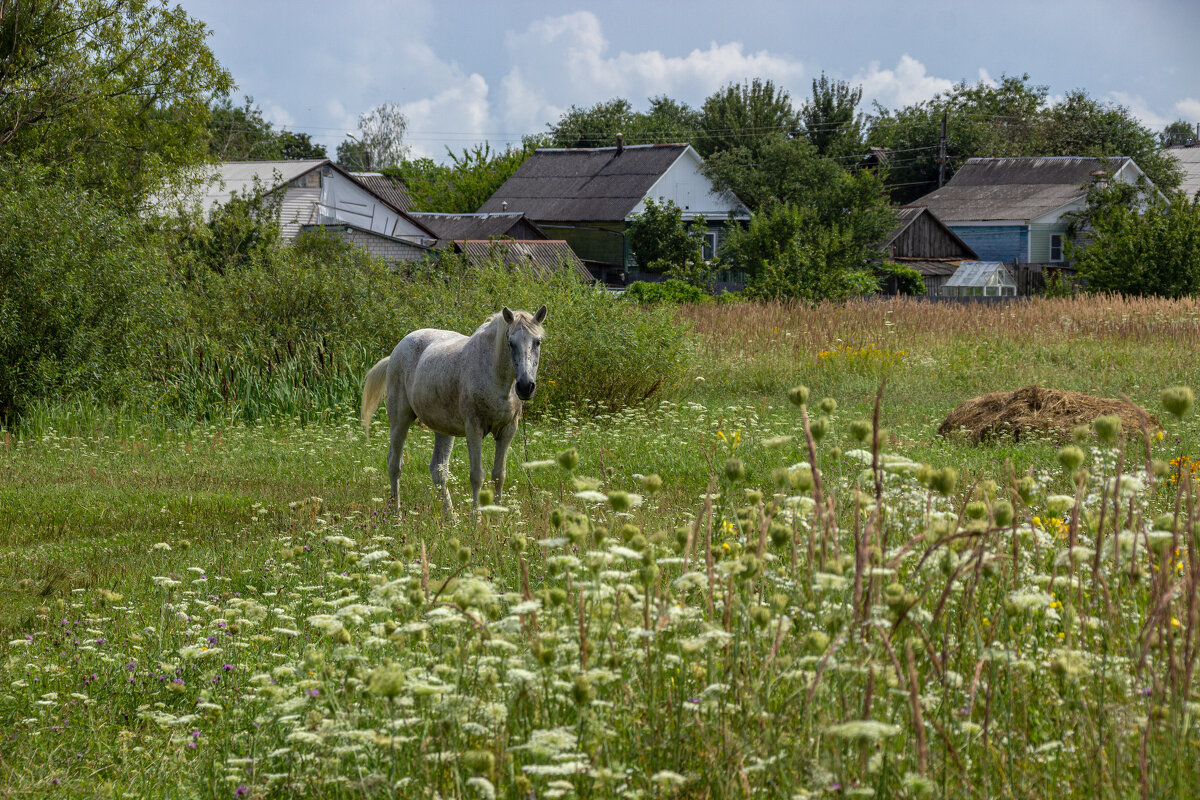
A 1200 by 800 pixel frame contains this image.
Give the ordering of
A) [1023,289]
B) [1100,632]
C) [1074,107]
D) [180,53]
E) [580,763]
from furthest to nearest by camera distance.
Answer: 1. [1074,107]
2. [1023,289]
3. [180,53]
4. [1100,632]
5. [580,763]

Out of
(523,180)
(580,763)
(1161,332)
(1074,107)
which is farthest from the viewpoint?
(1074,107)

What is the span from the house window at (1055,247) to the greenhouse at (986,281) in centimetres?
1028

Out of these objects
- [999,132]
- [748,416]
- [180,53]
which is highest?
[999,132]

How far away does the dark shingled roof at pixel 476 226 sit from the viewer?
49.1 meters

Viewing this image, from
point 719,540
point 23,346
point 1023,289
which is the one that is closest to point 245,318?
point 23,346

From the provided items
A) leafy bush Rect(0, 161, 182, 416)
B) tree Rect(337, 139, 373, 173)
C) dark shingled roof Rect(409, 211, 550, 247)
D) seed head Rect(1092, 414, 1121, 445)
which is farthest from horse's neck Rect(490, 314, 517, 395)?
tree Rect(337, 139, 373, 173)

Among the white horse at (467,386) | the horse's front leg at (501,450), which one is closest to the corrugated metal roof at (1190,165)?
the white horse at (467,386)

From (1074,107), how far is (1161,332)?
57746mm

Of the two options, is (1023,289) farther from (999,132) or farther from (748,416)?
(748,416)

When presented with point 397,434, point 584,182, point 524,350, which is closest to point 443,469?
point 397,434

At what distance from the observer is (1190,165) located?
80.2 meters

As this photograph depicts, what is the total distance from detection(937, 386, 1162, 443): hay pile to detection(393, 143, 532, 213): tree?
183ft

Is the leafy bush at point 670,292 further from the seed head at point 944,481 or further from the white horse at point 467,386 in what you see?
the seed head at point 944,481

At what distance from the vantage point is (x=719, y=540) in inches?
174
